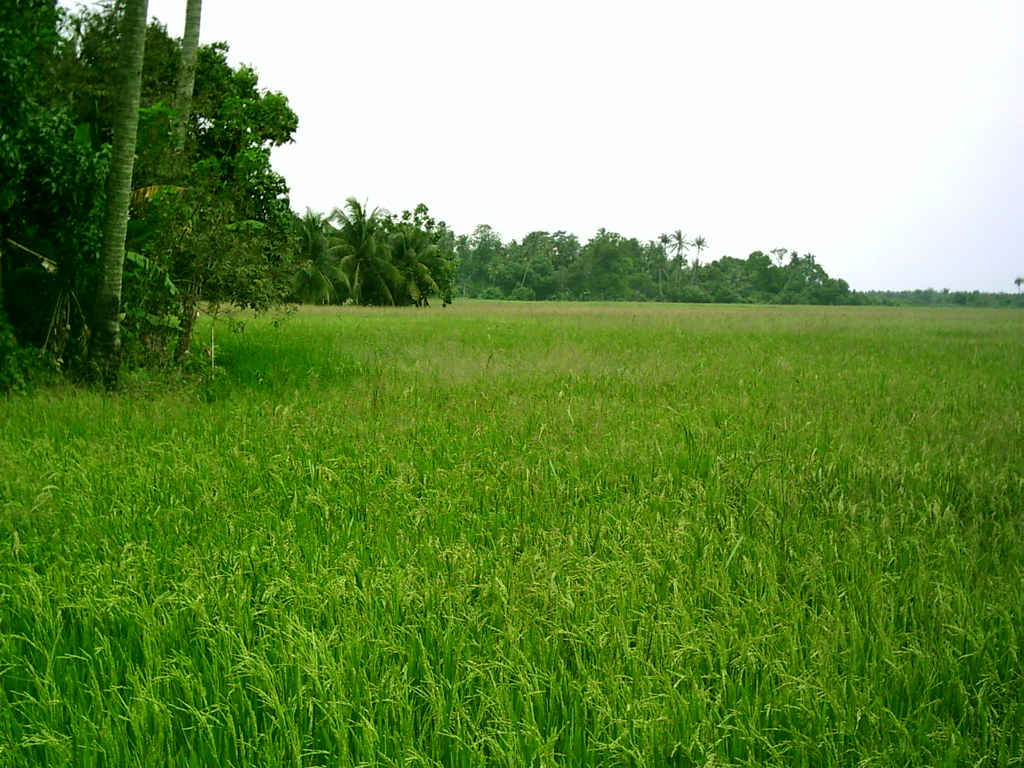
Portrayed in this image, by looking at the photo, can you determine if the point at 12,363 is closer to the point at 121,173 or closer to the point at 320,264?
the point at 121,173

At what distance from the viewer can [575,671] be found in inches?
111

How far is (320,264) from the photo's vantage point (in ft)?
115

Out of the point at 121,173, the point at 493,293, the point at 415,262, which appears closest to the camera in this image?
the point at 121,173

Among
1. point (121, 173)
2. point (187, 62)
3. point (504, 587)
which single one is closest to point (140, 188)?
point (121, 173)

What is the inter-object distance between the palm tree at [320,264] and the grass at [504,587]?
88.2 feet

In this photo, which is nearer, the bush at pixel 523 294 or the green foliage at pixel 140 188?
the green foliage at pixel 140 188

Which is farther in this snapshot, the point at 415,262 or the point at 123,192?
the point at 415,262

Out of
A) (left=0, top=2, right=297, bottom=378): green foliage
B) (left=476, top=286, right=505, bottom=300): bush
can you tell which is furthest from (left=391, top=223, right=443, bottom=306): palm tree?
(left=476, top=286, right=505, bottom=300): bush

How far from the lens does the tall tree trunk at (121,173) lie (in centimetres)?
797

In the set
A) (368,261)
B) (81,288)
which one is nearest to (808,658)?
(81,288)

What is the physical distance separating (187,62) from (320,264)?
83.9 feet

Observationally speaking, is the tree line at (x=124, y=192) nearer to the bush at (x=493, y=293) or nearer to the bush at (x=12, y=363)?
the bush at (x=12, y=363)

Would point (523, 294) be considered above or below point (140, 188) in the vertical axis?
above

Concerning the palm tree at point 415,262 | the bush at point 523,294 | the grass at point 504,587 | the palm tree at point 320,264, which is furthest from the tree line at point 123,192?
the bush at point 523,294
